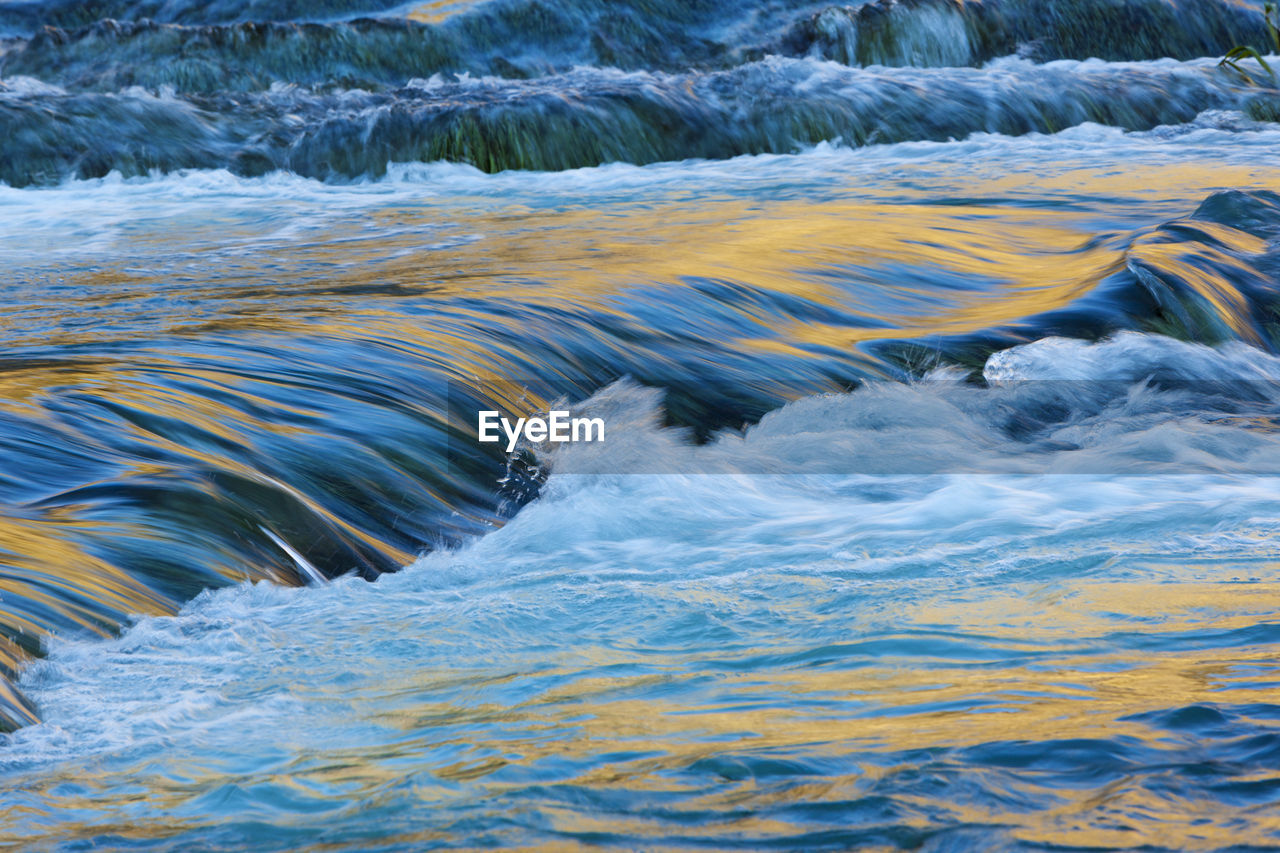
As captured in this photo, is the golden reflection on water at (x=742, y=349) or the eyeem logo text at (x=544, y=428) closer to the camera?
the golden reflection on water at (x=742, y=349)

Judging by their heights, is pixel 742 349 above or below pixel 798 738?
above

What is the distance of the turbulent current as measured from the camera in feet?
6.93

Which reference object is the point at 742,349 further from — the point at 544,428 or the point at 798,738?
the point at 798,738

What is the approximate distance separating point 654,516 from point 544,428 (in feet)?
2.37

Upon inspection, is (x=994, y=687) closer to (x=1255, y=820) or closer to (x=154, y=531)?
(x=1255, y=820)

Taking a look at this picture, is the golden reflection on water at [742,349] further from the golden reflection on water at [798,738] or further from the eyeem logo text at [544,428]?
the eyeem logo text at [544,428]

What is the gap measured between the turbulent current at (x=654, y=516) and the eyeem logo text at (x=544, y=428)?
0.07m

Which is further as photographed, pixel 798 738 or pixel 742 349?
pixel 742 349

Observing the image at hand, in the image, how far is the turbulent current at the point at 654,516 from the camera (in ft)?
6.93

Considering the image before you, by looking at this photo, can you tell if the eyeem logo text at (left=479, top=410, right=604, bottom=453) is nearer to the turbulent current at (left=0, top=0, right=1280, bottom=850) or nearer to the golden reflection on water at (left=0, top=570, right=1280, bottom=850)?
the turbulent current at (left=0, top=0, right=1280, bottom=850)

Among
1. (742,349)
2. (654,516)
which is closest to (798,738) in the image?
(654,516)

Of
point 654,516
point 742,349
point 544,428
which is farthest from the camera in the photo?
point 742,349

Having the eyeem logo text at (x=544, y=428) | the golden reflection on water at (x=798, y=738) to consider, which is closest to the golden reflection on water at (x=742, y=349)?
the golden reflection on water at (x=798, y=738)

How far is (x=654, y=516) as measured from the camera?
395 cm
